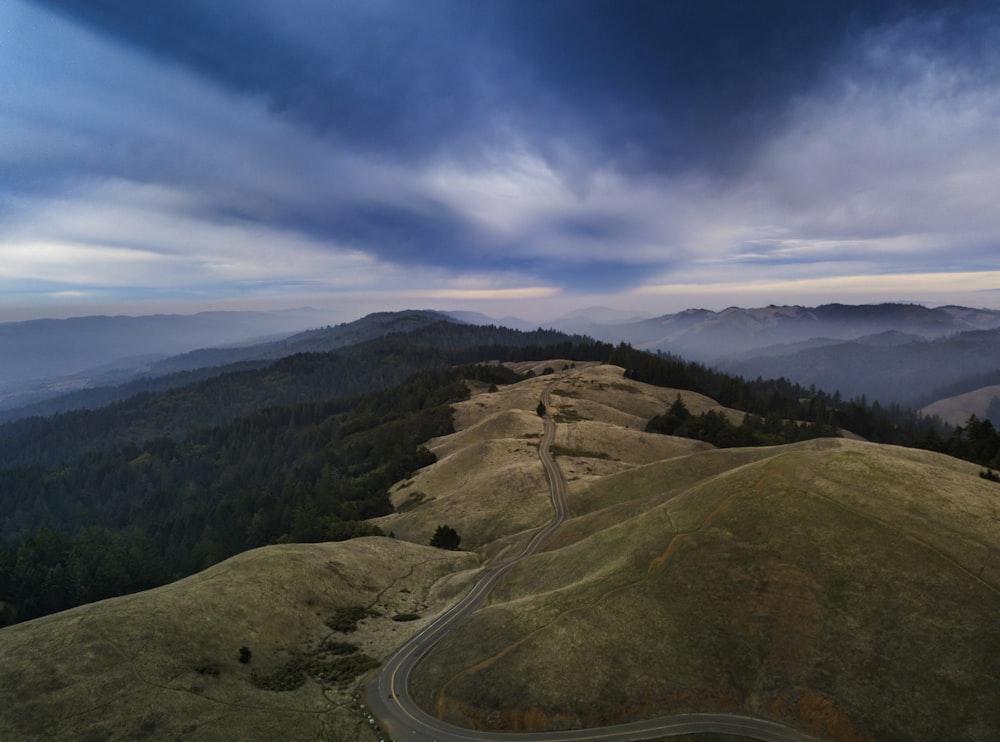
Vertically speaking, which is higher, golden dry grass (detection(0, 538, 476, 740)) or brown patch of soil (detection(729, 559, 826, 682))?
brown patch of soil (detection(729, 559, 826, 682))

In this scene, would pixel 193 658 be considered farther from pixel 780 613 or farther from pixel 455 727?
pixel 780 613

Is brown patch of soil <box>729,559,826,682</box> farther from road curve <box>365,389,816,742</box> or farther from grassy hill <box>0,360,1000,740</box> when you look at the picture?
road curve <box>365,389,816,742</box>

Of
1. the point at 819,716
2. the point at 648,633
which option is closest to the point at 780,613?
the point at 819,716

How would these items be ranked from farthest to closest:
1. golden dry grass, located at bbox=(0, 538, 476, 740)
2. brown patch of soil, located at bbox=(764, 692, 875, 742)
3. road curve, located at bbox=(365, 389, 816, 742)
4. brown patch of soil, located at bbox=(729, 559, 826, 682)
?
brown patch of soil, located at bbox=(729, 559, 826, 682) < golden dry grass, located at bbox=(0, 538, 476, 740) < road curve, located at bbox=(365, 389, 816, 742) < brown patch of soil, located at bbox=(764, 692, 875, 742)

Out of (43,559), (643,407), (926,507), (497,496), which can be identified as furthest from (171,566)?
(643,407)

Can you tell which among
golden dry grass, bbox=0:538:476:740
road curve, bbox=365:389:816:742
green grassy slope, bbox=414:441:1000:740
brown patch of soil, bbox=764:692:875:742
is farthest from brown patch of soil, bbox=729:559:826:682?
golden dry grass, bbox=0:538:476:740

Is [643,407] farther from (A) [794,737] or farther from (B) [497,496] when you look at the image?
(A) [794,737]

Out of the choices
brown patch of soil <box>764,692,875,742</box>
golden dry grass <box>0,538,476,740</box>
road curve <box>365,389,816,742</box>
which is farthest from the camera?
golden dry grass <box>0,538,476,740</box>

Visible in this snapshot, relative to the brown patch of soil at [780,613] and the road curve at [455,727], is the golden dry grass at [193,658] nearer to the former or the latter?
the road curve at [455,727]
